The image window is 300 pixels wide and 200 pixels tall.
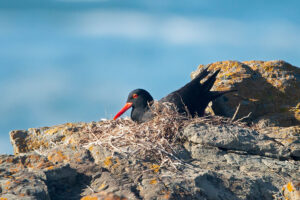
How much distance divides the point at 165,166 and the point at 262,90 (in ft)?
20.6

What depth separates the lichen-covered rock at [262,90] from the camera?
33.0ft

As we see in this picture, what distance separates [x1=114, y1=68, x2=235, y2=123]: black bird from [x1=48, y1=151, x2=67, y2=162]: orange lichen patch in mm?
2822

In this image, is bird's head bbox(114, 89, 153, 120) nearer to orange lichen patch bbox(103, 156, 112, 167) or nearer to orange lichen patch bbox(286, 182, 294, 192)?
orange lichen patch bbox(103, 156, 112, 167)

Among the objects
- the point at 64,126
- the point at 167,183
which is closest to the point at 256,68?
the point at 64,126

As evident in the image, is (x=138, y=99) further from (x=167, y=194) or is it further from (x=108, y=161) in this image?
(x=167, y=194)

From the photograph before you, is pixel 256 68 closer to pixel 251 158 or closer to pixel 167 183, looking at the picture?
pixel 251 158

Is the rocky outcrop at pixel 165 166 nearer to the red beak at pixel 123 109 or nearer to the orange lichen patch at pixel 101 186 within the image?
the orange lichen patch at pixel 101 186

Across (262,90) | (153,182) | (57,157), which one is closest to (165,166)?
(153,182)

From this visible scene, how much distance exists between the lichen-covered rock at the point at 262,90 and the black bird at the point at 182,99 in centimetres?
87

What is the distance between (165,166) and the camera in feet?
17.4

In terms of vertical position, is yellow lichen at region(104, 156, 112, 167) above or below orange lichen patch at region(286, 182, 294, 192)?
above

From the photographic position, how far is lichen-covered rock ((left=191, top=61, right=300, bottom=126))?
10.1m

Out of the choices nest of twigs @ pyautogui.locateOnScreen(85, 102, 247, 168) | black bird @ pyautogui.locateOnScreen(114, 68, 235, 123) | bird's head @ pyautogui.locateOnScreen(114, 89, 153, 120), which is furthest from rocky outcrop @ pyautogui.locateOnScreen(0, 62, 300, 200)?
bird's head @ pyautogui.locateOnScreen(114, 89, 153, 120)

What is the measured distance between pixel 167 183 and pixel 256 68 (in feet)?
24.7
